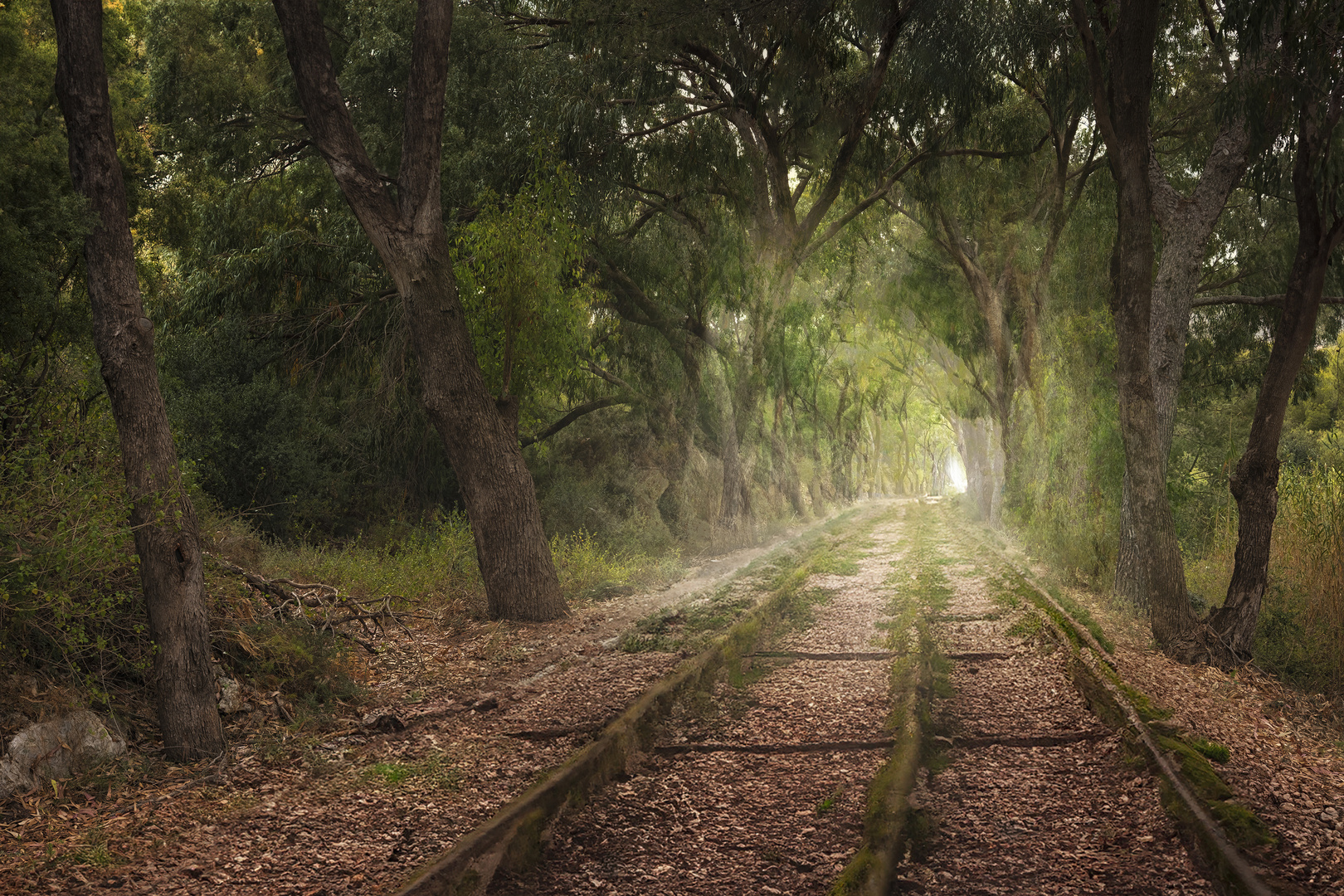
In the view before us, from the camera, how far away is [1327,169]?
7586 mm

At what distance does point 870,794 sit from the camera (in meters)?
4.67

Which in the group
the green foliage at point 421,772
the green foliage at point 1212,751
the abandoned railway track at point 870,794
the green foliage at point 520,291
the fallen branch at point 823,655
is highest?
the green foliage at point 520,291

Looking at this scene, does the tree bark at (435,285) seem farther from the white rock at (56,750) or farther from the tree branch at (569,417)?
the tree branch at (569,417)

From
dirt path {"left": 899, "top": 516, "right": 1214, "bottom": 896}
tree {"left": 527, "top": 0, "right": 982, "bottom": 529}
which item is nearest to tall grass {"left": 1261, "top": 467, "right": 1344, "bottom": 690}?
dirt path {"left": 899, "top": 516, "right": 1214, "bottom": 896}

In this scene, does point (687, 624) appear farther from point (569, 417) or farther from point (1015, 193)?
point (1015, 193)

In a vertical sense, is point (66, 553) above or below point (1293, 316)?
below

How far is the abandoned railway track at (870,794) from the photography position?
3.92 metres

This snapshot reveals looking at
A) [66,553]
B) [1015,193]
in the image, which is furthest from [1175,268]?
[66,553]

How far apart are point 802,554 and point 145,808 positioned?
1503cm

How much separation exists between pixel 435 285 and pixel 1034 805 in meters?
7.97

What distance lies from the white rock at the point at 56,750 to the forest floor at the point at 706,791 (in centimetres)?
16

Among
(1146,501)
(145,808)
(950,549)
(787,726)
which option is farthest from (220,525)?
(950,549)

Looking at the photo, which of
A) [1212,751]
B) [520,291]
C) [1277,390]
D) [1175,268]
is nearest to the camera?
[1212,751]

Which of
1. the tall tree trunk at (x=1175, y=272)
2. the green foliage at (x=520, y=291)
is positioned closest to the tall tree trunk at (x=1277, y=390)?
the tall tree trunk at (x=1175, y=272)
